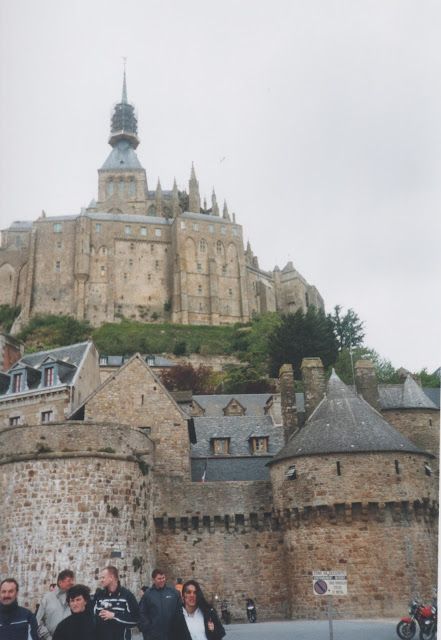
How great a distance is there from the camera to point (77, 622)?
23.0 feet

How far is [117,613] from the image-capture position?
754 cm

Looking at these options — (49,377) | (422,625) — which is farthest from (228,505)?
(49,377)

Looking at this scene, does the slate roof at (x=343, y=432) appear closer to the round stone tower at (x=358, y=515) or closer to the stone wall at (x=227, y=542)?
the round stone tower at (x=358, y=515)

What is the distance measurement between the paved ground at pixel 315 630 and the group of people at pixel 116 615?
25.3 feet

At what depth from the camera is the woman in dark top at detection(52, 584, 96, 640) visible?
22.8 ft

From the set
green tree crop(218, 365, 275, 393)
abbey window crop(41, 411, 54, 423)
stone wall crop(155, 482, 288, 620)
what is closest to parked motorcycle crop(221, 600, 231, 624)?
stone wall crop(155, 482, 288, 620)

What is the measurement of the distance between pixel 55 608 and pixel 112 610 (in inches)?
46.8

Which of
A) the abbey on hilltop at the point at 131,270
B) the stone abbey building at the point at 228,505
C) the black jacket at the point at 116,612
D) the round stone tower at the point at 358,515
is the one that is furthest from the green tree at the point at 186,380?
the black jacket at the point at 116,612

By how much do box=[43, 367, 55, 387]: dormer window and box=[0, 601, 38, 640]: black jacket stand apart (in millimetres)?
21182

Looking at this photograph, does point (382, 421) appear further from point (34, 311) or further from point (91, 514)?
point (34, 311)

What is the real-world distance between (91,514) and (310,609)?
640cm

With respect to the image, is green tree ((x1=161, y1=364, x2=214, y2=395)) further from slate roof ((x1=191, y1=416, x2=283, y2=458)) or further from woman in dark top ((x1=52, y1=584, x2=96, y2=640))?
woman in dark top ((x1=52, y1=584, x2=96, y2=640))

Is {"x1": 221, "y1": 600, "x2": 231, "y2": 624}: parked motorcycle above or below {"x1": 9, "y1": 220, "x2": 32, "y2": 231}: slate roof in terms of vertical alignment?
below

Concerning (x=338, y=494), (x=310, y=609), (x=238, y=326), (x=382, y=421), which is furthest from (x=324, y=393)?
(x=238, y=326)
